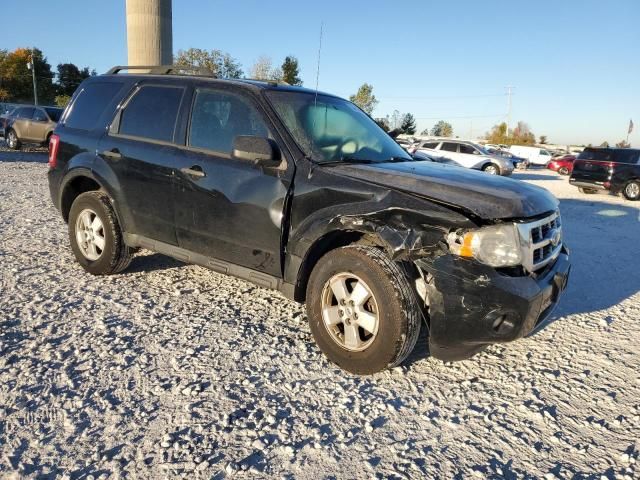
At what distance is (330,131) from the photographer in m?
3.79

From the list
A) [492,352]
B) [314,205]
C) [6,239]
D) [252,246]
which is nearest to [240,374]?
[252,246]

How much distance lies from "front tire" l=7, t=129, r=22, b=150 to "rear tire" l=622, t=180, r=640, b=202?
21.6 meters

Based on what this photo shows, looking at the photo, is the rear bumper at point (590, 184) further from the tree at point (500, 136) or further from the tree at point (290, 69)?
the tree at point (500, 136)

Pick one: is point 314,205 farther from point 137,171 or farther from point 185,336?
point 137,171

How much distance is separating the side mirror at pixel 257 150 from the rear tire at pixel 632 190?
15.8 metres

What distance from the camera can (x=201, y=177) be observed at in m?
3.74

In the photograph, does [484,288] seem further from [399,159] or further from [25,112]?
[25,112]

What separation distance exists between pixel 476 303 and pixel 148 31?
17.2 metres

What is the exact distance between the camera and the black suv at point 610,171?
15.2m

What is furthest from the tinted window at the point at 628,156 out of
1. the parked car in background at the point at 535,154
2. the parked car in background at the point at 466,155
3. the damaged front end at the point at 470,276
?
the parked car in background at the point at 535,154

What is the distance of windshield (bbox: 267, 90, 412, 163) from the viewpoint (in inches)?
140

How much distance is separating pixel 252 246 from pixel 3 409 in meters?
1.79

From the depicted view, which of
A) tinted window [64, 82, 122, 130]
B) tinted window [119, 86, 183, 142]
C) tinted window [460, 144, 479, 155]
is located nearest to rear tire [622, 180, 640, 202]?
tinted window [460, 144, 479, 155]

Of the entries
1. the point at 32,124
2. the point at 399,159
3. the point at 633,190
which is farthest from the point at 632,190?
the point at 32,124
